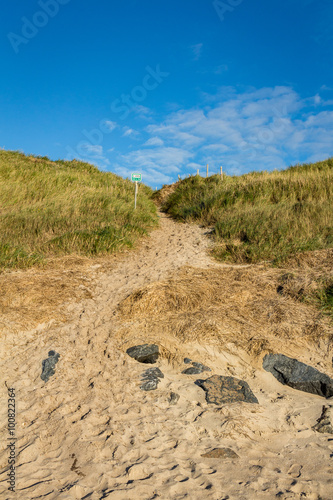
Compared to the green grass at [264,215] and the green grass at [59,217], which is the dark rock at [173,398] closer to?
the green grass at [264,215]

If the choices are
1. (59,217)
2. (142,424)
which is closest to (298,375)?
(142,424)

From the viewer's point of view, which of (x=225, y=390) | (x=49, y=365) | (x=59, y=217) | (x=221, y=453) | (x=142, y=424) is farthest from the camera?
(x=59, y=217)

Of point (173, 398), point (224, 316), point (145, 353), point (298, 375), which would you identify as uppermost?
point (224, 316)

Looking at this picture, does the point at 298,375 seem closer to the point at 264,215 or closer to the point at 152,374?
the point at 152,374

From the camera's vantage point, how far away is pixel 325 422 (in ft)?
11.8

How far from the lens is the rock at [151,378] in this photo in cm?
419

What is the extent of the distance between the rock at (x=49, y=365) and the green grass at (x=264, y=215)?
517 centimetres

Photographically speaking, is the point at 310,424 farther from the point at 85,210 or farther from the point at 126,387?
the point at 85,210

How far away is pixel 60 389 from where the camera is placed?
4.23m

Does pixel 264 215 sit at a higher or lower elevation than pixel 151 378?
higher

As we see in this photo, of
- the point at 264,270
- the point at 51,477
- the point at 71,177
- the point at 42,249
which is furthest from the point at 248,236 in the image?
the point at 71,177

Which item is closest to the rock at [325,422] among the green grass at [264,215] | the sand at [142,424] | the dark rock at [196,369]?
the sand at [142,424]

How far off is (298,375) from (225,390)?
1072 millimetres

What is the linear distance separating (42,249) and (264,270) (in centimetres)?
561
